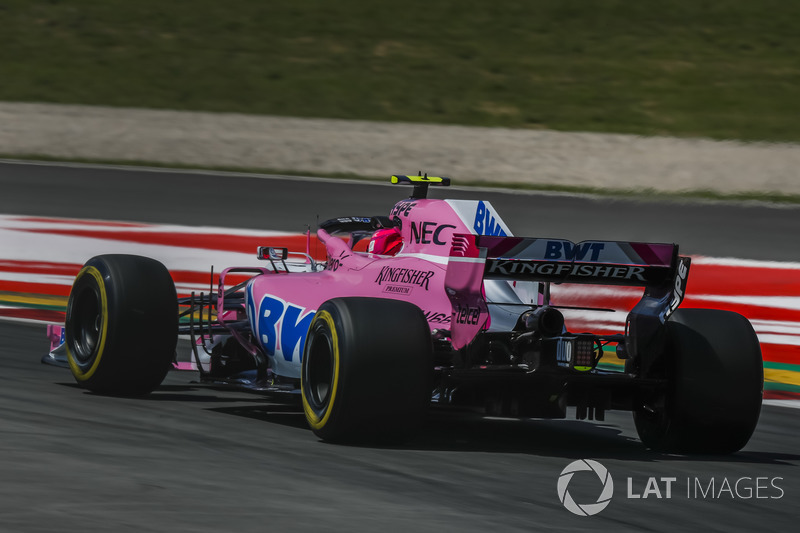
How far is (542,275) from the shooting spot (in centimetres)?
727

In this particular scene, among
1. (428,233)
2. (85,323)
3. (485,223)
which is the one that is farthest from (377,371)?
(85,323)

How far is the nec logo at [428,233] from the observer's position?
8.29 meters

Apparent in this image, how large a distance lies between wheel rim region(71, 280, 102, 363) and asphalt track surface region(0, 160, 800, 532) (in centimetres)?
27

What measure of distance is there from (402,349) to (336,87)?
678 inches

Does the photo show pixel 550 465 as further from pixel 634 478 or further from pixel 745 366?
pixel 745 366

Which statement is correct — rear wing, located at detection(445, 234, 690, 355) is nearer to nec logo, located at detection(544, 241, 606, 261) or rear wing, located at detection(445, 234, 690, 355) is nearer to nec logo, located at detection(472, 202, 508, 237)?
nec logo, located at detection(544, 241, 606, 261)

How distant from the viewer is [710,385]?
7.67m

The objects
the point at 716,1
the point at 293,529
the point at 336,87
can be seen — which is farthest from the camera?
the point at 716,1

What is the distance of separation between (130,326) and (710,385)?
138 inches

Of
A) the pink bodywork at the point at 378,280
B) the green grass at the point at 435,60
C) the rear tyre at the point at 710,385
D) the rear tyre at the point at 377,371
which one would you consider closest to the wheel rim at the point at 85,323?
the pink bodywork at the point at 378,280

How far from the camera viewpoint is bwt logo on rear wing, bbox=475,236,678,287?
719 centimetres

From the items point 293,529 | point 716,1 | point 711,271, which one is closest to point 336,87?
point 716,1
